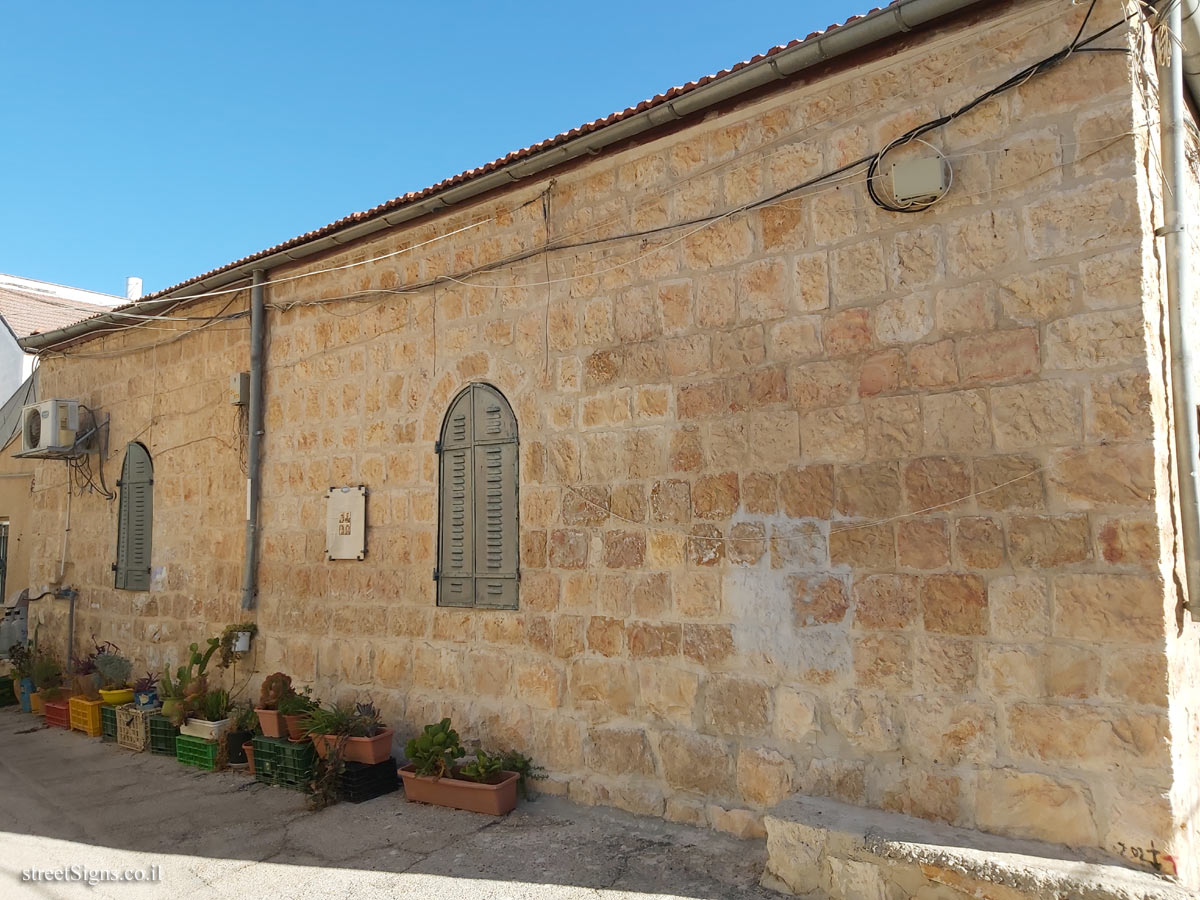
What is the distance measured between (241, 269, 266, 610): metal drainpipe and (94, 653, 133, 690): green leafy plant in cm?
211

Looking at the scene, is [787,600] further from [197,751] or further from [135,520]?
[135,520]

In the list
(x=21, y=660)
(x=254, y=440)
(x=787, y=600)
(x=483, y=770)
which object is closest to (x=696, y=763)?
(x=787, y=600)

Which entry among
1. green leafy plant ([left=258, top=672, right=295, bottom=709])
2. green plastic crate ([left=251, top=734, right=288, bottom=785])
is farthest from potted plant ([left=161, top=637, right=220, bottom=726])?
green plastic crate ([left=251, top=734, right=288, bottom=785])

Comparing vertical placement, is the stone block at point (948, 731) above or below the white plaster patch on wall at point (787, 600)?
below

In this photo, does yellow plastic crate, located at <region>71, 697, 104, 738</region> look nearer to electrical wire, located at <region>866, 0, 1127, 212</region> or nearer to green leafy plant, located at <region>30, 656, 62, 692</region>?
green leafy plant, located at <region>30, 656, 62, 692</region>

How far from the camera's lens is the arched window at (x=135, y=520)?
29.0ft

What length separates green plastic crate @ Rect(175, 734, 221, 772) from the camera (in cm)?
682

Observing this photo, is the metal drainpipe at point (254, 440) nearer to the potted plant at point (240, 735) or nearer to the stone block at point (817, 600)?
the potted plant at point (240, 735)

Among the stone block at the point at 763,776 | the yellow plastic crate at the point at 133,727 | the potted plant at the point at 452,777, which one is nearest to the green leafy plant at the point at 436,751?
the potted plant at the point at 452,777

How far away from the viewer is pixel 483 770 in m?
5.38

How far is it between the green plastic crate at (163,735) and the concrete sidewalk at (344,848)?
907mm

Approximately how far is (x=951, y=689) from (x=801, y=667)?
0.75 m

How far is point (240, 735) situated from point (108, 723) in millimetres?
1983

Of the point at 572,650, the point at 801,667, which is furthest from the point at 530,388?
the point at 801,667
